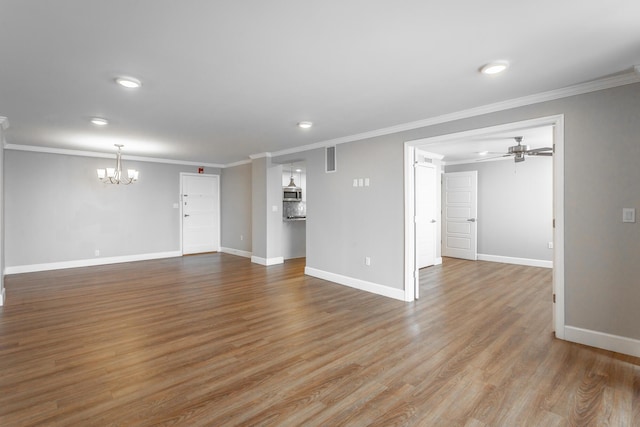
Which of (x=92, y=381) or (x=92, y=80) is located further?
(x=92, y=80)

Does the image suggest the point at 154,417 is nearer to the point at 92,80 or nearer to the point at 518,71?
the point at 92,80

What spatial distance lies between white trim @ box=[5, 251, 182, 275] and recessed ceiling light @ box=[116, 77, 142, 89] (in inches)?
216

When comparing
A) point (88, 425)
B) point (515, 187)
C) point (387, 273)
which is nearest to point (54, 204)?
point (88, 425)

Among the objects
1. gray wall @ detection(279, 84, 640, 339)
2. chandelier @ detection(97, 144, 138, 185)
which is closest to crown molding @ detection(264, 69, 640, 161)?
gray wall @ detection(279, 84, 640, 339)

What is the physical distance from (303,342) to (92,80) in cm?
310

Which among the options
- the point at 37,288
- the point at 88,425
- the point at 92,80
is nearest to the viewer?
the point at 88,425

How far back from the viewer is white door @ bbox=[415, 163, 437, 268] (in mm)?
6262

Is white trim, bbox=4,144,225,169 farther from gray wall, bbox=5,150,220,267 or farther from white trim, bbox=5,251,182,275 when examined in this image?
white trim, bbox=5,251,182,275

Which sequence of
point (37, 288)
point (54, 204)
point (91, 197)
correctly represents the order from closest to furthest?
point (37, 288) < point (54, 204) < point (91, 197)

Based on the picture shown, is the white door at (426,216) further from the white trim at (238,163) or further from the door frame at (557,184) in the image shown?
the white trim at (238,163)

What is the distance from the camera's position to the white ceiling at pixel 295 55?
1.84 m

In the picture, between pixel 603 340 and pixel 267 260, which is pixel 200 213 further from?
pixel 603 340

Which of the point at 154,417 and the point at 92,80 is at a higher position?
the point at 92,80

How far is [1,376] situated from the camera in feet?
7.87
